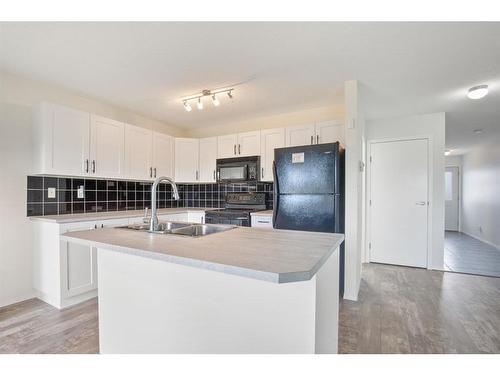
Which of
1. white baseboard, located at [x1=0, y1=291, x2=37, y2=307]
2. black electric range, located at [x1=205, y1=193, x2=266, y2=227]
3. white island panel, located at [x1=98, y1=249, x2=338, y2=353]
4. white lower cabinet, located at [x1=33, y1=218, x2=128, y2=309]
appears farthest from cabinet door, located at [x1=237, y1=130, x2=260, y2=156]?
white baseboard, located at [x1=0, y1=291, x2=37, y2=307]

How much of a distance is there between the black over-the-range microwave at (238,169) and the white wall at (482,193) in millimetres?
4848

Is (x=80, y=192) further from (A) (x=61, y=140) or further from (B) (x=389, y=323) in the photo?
(B) (x=389, y=323)

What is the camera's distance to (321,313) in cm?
111

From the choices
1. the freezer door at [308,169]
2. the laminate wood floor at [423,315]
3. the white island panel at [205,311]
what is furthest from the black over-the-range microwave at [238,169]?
the white island panel at [205,311]

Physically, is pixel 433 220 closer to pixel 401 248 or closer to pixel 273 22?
pixel 401 248

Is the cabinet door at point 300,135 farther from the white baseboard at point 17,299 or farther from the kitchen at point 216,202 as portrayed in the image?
the white baseboard at point 17,299

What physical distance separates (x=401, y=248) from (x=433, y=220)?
1.95 ft

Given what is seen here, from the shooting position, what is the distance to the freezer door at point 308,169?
247cm

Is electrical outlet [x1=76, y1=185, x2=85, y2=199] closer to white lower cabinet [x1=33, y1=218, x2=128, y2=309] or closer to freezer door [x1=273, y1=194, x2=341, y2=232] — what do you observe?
white lower cabinet [x1=33, y1=218, x2=128, y2=309]

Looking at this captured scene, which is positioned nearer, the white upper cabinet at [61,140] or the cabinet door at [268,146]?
the white upper cabinet at [61,140]

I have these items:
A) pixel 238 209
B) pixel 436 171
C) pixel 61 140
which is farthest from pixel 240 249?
pixel 436 171

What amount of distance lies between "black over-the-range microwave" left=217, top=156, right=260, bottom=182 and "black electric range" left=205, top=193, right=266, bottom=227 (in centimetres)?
31
